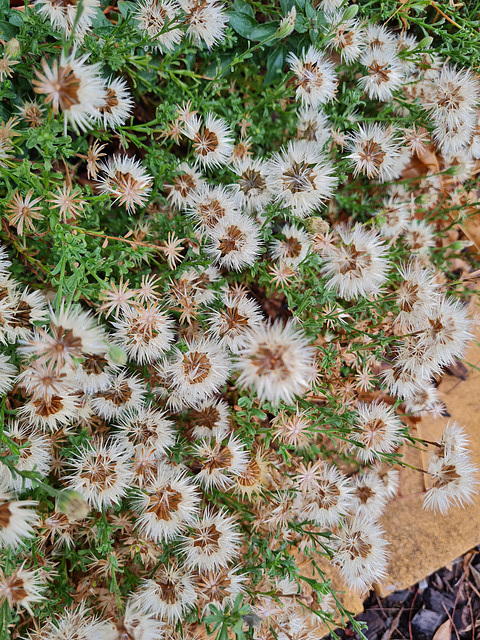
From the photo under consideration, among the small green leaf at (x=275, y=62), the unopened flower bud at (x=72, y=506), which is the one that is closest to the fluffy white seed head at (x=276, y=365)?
the unopened flower bud at (x=72, y=506)

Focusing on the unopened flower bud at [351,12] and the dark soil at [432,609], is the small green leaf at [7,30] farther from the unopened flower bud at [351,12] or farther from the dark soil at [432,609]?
the dark soil at [432,609]

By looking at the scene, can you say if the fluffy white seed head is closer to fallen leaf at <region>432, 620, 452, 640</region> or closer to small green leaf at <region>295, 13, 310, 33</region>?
small green leaf at <region>295, 13, 310, 33</region>

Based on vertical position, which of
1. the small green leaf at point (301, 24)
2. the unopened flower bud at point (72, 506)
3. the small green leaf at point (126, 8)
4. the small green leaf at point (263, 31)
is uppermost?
the small green leaf at point (301, 24)

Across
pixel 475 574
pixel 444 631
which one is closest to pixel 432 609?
pixel 444 631

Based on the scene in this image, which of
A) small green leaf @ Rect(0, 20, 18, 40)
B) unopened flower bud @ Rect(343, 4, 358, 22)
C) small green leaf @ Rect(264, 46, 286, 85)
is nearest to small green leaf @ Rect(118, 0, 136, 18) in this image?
small green leaf @ Rect(0, 20, 18, 40)

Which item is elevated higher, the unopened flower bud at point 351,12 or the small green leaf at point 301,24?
the unopened flower bud at point 351,12

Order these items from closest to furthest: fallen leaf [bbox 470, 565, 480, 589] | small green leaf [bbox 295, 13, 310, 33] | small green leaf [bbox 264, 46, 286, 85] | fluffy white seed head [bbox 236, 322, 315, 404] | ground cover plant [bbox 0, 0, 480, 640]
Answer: fluffy white seed head [bbox 236, 322, 315, 404] < ground cover plant [bbox 0, 0, 480, 640] < small green leaf [bbox 295, 13, 310, 33] < small green leaf [bbox 264, 46, 286, 85] < fallen leaf [bbox 470, 565, 480, 589]

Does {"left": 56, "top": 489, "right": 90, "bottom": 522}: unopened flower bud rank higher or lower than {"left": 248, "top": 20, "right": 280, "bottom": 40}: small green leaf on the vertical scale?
lower

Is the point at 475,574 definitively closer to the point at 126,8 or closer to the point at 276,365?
the point at 276,365
